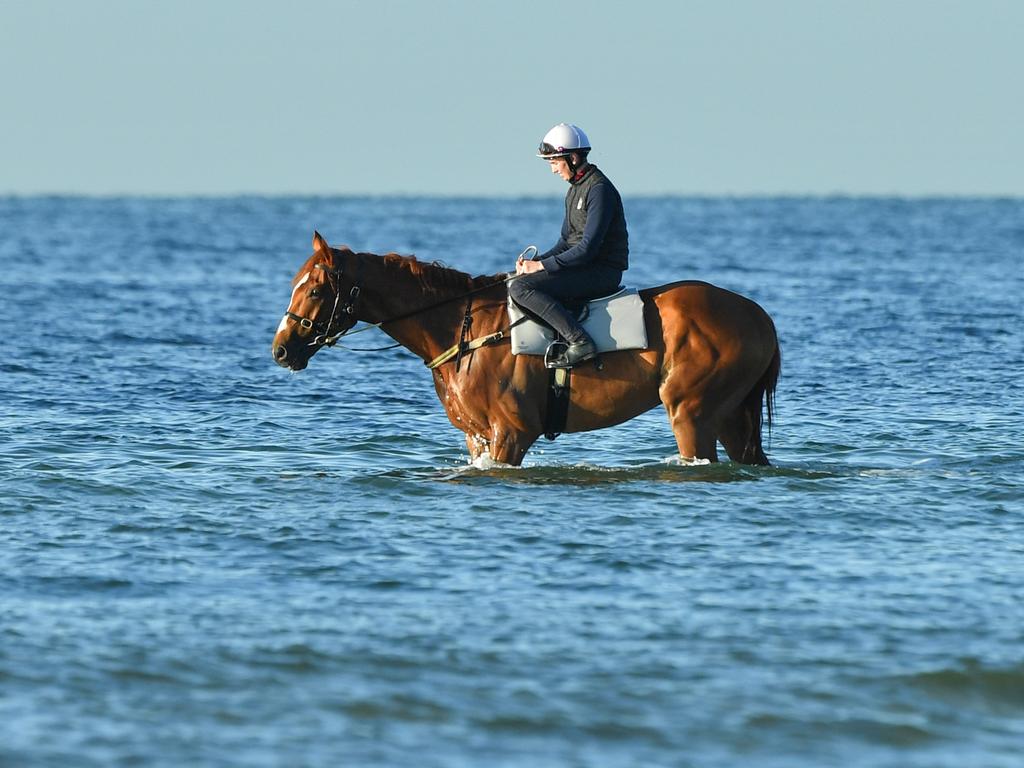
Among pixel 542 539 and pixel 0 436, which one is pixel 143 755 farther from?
pixel 0 436

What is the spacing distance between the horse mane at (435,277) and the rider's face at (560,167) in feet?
3.23

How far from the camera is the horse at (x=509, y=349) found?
1244 cm

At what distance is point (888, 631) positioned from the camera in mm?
8656

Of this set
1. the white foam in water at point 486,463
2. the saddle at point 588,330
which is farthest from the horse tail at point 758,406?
the white foam in water at point 486,463

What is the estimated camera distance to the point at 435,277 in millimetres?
12750

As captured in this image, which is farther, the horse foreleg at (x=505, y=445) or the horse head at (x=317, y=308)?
the horse foreleg at (x=505, y=445)

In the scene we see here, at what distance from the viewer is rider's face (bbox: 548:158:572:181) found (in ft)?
40.4

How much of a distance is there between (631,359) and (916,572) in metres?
3.32

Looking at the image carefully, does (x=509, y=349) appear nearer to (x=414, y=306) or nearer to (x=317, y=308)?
(x=414, y=306)

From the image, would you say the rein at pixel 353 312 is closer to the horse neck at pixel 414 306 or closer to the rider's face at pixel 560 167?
the horse neck at pixel 414 306

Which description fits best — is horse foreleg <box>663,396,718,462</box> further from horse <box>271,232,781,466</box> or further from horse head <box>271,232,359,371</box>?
horse head <box>271,232,359,371</box>

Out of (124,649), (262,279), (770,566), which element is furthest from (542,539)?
(262,279)

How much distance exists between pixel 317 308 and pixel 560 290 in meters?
1.95

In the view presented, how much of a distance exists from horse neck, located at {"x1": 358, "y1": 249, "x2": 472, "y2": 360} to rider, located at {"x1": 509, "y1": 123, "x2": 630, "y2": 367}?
0.63 metres
